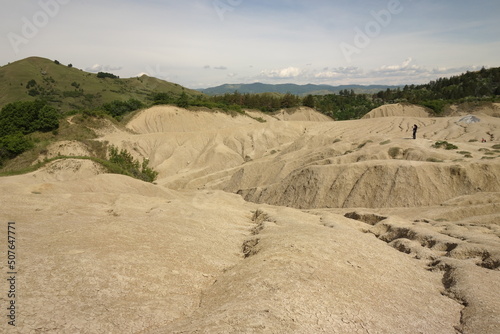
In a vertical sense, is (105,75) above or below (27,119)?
above

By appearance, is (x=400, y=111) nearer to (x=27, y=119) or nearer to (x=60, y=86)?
(x=27, y=119)

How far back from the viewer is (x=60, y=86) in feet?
365

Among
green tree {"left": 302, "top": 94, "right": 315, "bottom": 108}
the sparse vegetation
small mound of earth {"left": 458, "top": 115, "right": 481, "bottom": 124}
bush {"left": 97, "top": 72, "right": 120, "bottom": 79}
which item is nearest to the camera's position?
the sparse vegetation

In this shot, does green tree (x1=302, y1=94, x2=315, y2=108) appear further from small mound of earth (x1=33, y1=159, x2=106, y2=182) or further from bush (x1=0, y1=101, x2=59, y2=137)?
small mound of earth (x1=33, y1=159, x2=106, y2=182)

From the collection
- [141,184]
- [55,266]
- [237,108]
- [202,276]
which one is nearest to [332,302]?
[202,276]

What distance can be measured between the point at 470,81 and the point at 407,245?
4074 inches

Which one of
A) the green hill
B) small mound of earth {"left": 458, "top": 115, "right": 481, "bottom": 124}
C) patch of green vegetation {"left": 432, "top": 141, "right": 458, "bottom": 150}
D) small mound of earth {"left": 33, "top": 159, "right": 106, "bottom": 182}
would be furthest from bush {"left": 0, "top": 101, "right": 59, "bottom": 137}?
the green hill

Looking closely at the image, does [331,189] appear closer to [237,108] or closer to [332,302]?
[332,302]

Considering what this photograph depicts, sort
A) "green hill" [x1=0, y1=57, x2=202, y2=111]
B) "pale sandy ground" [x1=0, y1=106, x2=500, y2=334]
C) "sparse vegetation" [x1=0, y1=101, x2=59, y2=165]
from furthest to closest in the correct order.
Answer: "green hill" [x1=0, y1=57, x2=202, y2=111]
"sparse vegetation" [x1=0, y1=101, x2=59, y2=165]
"pale sandy ground" [x1=0, y1=106, x2=500, y2=334]

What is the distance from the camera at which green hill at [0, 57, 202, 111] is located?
97.9m

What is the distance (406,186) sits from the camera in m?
20.1

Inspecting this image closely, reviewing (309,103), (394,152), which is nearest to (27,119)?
(394,152)

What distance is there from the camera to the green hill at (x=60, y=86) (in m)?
97.9

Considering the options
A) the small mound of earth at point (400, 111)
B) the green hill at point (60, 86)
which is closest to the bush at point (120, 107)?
the green hill at point (60, 86)
